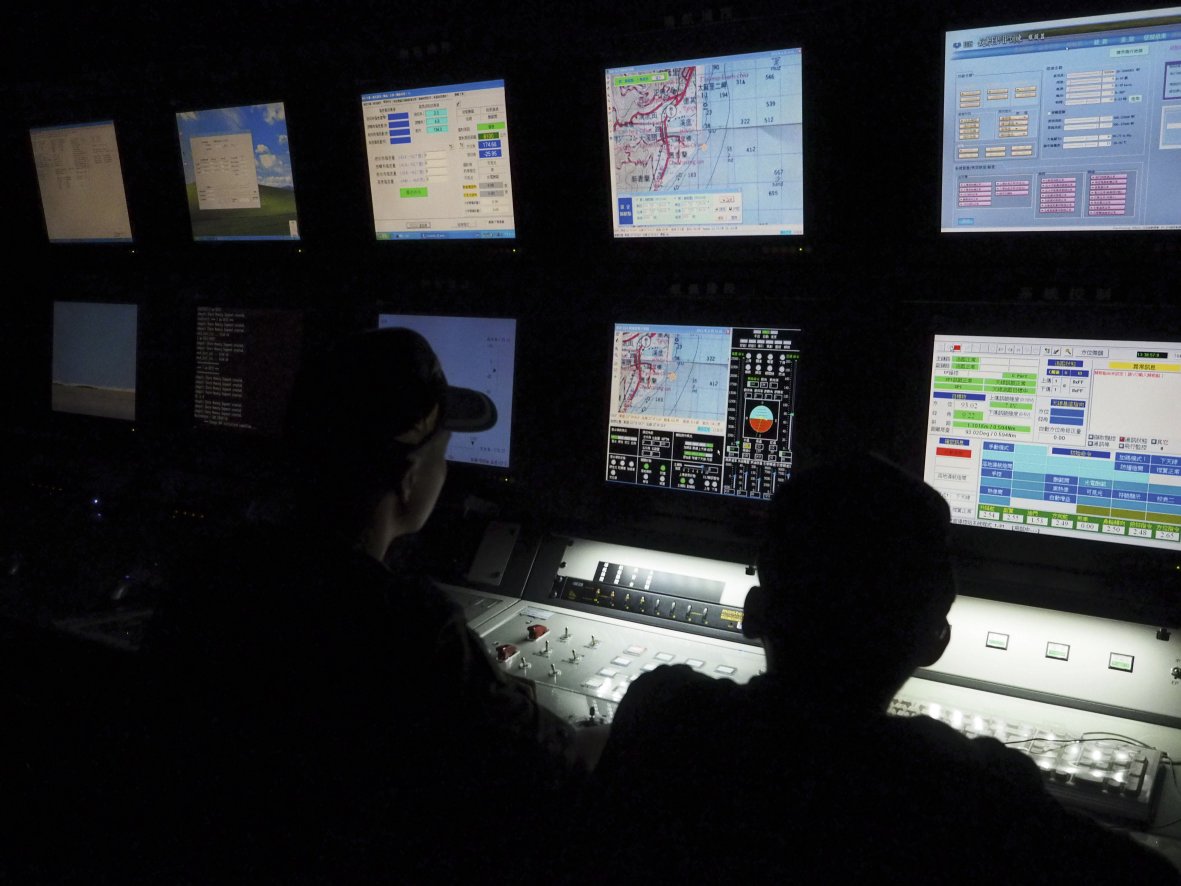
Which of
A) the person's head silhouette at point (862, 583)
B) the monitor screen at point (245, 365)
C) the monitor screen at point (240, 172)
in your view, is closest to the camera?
the person's head silhouette at point (862, 583)

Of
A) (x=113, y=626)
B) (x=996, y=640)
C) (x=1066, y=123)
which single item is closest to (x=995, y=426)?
(x=996, y=640)

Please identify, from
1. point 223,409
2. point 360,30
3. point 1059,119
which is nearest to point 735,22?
point 1059,119

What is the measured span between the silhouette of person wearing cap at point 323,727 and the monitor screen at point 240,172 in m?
1.56

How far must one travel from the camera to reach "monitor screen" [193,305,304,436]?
8.45 feet

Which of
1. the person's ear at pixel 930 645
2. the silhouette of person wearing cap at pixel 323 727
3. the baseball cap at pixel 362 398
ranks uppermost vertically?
the baseball cap at pixel 362 398

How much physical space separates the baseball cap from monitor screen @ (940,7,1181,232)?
108 centimetres

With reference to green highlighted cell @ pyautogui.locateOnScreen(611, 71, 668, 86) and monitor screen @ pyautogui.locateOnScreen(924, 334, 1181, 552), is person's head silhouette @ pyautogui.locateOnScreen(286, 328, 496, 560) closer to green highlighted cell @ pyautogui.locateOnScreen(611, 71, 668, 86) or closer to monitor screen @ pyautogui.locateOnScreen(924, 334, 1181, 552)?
green highlighted cell @ pyautogui.locateOnScreen(611, 71, 668, 86)

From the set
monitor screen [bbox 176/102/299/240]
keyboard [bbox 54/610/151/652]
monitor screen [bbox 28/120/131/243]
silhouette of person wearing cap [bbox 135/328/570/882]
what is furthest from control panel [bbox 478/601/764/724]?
monitor screen [bbox 28/120/131/243]

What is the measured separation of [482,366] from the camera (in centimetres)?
226

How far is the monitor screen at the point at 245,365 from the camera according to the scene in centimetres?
258

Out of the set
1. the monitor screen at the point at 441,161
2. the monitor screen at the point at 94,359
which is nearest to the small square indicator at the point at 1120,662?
the monitor screen at the point at 441,161

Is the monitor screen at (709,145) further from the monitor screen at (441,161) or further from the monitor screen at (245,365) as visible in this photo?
the monitor screen at (245,365)

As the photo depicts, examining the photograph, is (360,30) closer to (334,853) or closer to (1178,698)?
(334,853)

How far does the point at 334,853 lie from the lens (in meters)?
1.14
